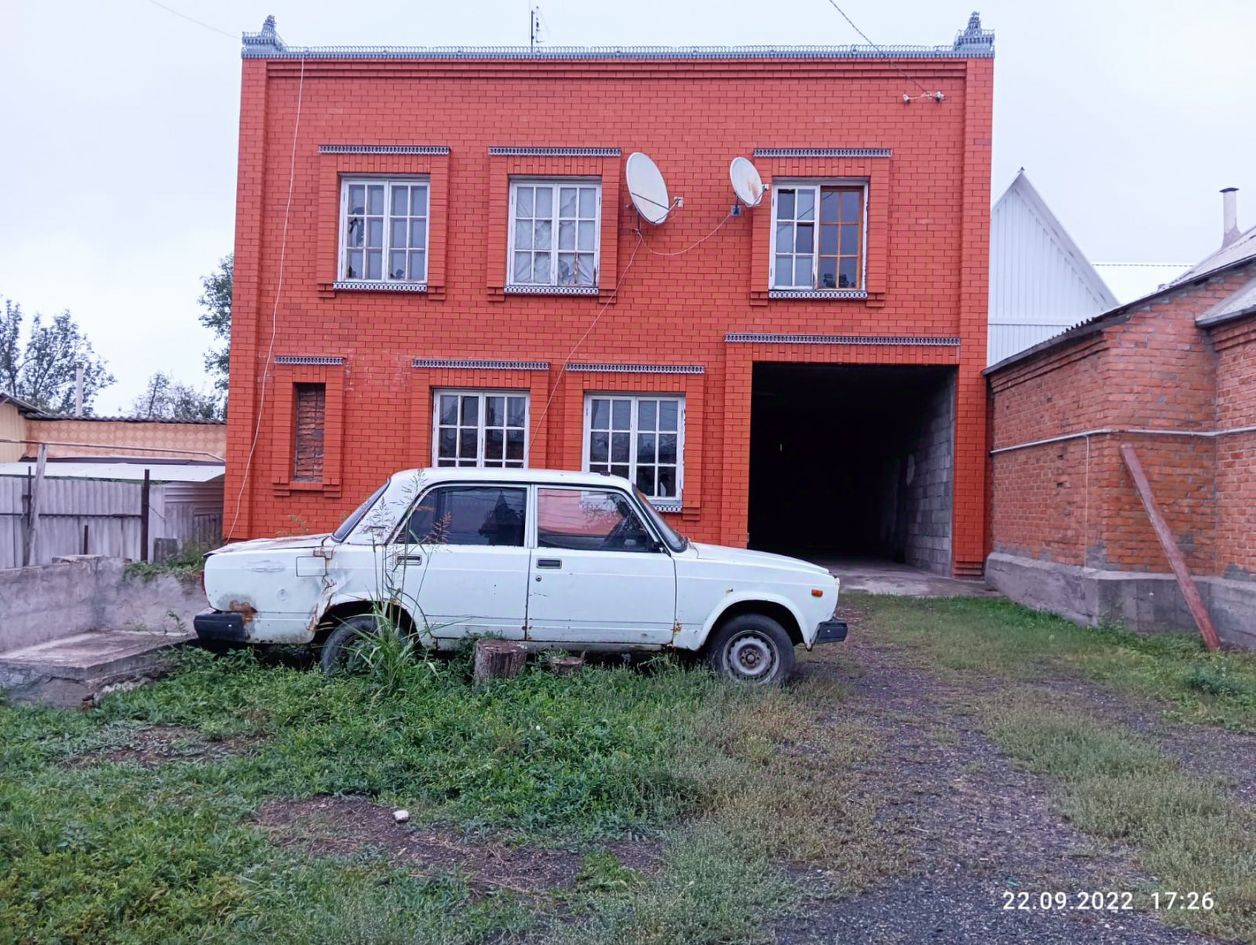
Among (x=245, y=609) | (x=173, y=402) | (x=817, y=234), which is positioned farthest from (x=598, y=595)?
(x=173, y=402)

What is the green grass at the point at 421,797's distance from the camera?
10.7 feet

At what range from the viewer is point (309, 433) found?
43.3ft

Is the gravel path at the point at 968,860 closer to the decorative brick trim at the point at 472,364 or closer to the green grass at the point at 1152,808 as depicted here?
the green grass at the point at 1152,808

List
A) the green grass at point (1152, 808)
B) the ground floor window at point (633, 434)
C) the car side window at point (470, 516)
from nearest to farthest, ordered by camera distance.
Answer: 1. the green grass at point (1152, 808)
2. the car side window at point (470, 516)
3. the ground floor window at point (633, 434)

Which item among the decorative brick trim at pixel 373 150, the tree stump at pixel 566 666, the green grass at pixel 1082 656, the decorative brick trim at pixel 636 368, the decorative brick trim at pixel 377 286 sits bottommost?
the green grass at pixel 1082 656

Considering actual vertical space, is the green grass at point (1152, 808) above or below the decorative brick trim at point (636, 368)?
below

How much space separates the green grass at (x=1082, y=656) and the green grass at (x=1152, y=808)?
1.31 metres

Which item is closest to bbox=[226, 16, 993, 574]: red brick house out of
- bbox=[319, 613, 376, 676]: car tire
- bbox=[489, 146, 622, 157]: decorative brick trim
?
bbox=[489, 146, 622, 157]: decorative brick trim

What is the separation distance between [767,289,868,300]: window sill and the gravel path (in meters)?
7.64

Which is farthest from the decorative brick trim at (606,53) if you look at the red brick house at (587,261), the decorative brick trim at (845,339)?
the decorative brick trim at (845,339)

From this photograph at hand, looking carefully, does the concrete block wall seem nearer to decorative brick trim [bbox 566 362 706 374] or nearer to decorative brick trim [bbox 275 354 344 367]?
decorative brick trim [bbox 275 354 344 367]

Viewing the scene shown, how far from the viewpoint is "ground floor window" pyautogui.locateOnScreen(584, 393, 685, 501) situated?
12898 mm

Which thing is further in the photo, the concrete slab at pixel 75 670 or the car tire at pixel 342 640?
the car tire at pixel 342 640

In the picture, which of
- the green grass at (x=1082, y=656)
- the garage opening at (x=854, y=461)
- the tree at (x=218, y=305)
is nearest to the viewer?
the green grass at (x=1082, y=656)
